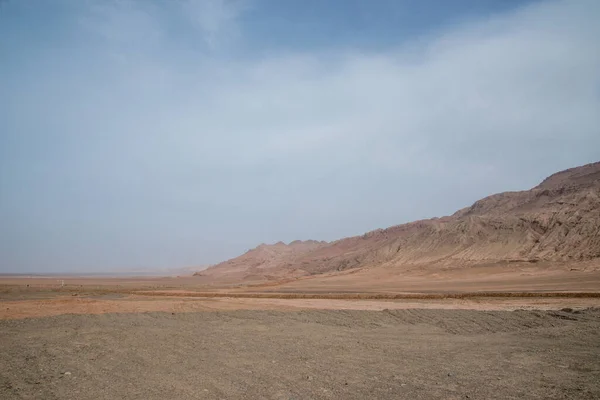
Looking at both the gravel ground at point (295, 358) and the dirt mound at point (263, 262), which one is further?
the dirt mound at point (263, 262)

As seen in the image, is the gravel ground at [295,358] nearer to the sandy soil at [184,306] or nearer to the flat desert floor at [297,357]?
the flat desert floor at [297,357]

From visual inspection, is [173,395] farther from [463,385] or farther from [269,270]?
[269,270]

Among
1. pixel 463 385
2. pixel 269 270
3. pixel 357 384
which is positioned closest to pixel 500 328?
pixel 463 385

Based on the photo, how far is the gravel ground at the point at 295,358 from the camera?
8.78m

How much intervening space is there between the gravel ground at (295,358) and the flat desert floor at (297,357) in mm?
31

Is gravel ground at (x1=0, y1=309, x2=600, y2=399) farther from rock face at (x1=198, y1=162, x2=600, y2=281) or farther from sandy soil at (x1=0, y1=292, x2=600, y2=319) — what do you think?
rock face at (x1=198, y1=162, x2=600, y2=281)

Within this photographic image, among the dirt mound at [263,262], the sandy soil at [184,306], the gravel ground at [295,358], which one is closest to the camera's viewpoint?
the gravel ground at [295,358]

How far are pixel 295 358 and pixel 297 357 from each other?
5.4 inches

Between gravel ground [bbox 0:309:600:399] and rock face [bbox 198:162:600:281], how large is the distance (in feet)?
179

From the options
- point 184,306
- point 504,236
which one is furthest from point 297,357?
point 504,236

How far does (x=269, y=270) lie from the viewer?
111688 mm

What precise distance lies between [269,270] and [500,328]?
96276 millimetres

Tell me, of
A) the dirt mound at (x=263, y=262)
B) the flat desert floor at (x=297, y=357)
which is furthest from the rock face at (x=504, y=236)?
the flat desert floor at (x=297, y=357)

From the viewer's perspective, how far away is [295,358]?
11.9 metres
